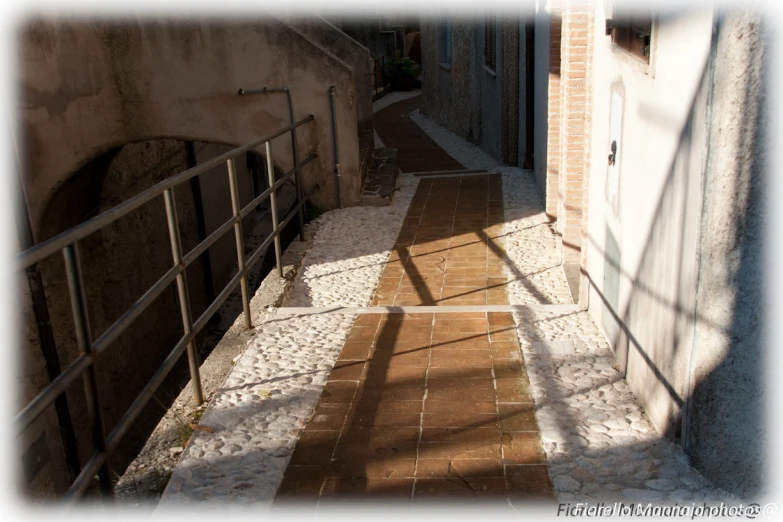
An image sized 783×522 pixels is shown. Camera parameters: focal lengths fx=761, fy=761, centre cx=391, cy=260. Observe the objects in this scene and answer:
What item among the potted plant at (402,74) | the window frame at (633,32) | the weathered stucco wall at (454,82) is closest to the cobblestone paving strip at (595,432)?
the window frame at (633,32)

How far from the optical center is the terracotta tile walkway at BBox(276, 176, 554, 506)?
3.00 m

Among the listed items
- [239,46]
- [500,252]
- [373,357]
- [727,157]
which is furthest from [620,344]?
[239,46]

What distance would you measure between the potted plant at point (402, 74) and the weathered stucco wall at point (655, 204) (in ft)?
72.4

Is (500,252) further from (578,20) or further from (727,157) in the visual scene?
(727,157)

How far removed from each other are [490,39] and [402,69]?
13.5 m

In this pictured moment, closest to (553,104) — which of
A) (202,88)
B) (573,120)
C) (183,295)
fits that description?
(573,120)

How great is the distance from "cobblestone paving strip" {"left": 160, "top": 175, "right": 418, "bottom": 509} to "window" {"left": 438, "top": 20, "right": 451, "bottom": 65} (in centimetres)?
1217

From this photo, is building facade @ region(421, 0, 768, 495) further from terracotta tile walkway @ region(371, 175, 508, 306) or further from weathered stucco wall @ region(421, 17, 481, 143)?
weathered stucco wall @ region(421, 17, 481, 143)

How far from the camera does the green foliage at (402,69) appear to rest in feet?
85.4

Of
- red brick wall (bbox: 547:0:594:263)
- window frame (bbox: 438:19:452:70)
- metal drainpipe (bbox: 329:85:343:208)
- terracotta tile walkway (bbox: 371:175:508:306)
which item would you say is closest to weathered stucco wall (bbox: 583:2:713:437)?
red brick wall (bbox: 547:0:594:263)

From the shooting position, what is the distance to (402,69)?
26.0 m

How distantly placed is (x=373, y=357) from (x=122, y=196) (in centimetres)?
565

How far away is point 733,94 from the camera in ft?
7.88

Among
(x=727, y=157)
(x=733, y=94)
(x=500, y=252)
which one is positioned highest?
(x=733, y=94)
